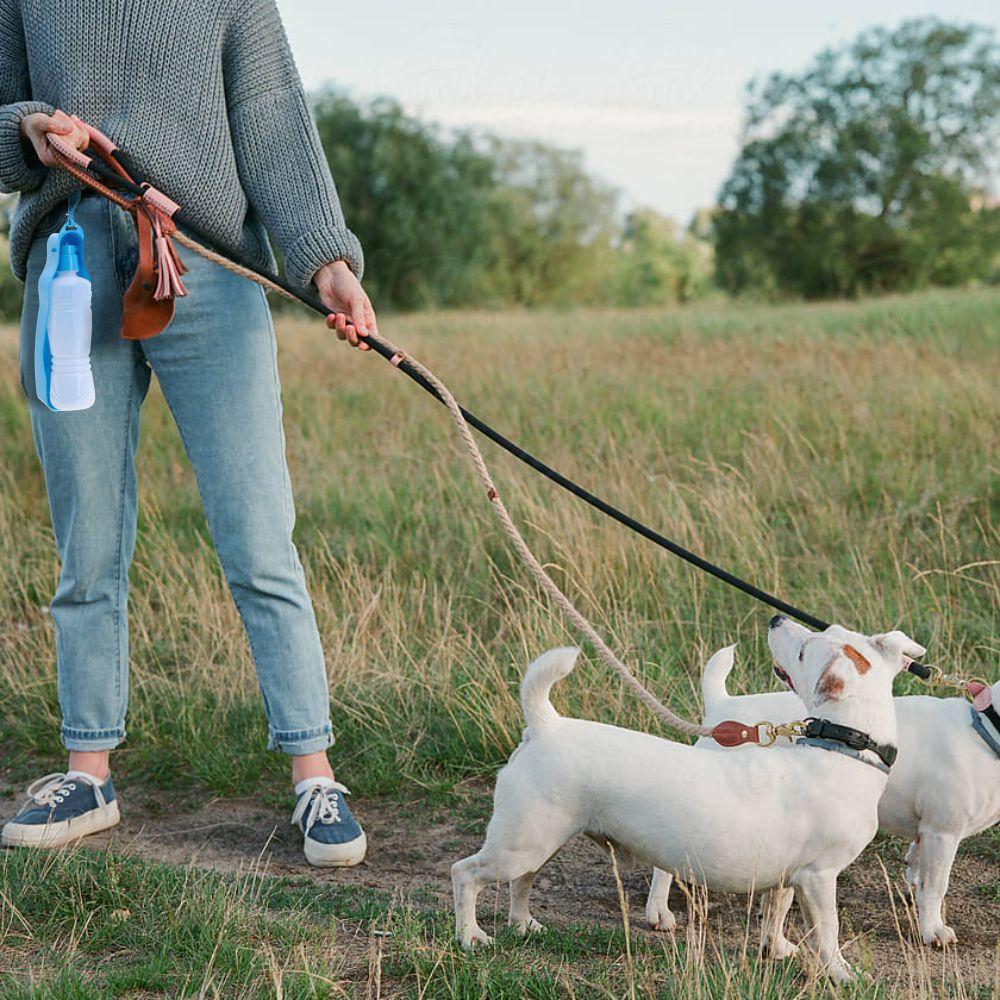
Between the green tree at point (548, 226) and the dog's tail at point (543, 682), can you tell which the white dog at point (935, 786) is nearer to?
the dog's tail at point (543, 682)

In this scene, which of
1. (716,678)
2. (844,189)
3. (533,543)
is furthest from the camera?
(844,189)

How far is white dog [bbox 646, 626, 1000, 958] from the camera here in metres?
2.70

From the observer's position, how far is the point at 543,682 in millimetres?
2451

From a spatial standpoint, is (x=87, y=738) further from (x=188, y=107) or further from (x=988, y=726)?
(x=988, y=726)

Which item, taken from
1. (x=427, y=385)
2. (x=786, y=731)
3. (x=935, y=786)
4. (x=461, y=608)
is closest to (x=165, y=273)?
(x=427, y=385)

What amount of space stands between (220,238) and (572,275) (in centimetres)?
4281

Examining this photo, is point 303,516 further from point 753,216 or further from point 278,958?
point 753,216

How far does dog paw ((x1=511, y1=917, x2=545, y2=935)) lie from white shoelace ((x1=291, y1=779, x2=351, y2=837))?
715mm

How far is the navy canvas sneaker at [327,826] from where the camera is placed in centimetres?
312

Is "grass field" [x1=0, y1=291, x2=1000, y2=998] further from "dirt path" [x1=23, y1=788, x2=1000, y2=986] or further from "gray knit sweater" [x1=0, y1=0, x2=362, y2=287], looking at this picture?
"gray knit sweater" [x1=0, y1=0, x2=362, y2=287]

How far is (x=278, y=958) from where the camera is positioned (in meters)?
2.46

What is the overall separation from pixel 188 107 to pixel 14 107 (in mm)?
424

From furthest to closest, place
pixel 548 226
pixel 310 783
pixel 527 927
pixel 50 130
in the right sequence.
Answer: pixel 548 226
pixel 310 783
pixel 50 130
pixel 527 927

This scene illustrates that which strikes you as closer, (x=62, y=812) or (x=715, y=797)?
(x=715, y=797)
